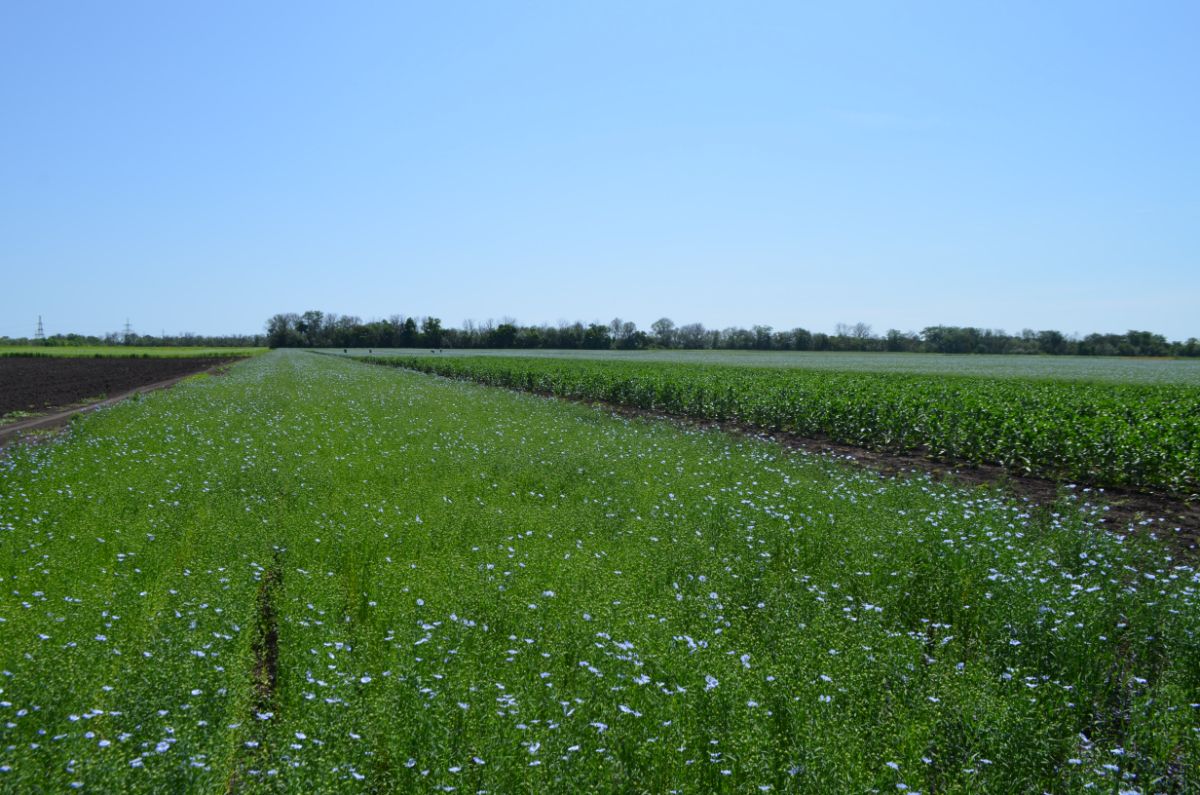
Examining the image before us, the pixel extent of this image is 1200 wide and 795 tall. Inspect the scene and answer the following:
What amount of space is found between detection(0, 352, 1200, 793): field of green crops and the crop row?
3073 millimetres

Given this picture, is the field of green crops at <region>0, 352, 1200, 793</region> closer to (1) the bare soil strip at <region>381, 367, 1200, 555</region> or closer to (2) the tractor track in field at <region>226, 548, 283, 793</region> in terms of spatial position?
(2) the tractor track in field at <region>226, 548, 283, 793</region>

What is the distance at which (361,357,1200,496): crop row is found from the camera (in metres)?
12.0

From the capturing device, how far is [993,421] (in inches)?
568

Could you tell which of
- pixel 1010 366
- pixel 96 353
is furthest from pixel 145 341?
pixel 1010 366

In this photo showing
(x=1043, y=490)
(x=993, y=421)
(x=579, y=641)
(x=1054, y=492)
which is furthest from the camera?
(x=993, y=421)

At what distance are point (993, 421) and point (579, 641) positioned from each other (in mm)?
12532

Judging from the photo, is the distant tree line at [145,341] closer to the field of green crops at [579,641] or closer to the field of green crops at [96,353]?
the field of green crops at [96,353]

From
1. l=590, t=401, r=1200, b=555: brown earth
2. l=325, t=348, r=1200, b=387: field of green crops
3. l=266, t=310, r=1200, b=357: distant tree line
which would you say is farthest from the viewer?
l=266, t=310, r=1200, b=357: distant tree line

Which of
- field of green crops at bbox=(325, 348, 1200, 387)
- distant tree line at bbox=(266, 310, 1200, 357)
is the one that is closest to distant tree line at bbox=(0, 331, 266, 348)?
distant tree line at bbox=(266, 310, 1200, 357)

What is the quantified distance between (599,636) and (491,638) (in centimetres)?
89

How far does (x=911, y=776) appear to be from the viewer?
3.60 meters

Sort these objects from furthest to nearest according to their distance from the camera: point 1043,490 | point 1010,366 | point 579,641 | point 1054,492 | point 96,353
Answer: point 96,353 → point 1010,366 → point 1043,490 → point 1054,492 → point 579,641

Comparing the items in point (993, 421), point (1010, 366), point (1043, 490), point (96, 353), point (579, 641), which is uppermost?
point (96, 353)

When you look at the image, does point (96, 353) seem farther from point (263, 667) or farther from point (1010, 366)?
point (263, 667)
